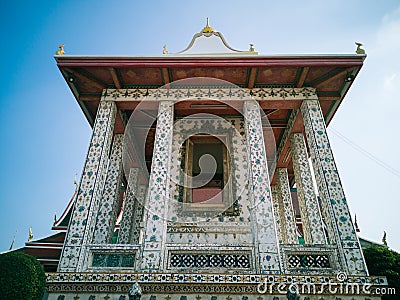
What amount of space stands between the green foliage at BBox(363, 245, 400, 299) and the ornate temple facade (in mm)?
542

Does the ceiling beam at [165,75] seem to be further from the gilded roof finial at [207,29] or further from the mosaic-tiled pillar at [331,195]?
Answer: the mosaic-tiled pillar at [331,195]

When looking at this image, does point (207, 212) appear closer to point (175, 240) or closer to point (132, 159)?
point (175, 240)

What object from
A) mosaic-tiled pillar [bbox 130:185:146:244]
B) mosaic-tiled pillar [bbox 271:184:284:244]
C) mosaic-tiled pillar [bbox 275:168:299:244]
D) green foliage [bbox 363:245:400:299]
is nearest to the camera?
green foliage [bbox 363:245:400:299]

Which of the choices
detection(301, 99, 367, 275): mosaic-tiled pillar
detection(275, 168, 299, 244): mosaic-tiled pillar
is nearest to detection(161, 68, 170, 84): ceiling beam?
detection(301, 99, 367, 275): mosaic-tiled pillar

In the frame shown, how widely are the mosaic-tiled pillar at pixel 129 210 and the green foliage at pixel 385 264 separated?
6.06m

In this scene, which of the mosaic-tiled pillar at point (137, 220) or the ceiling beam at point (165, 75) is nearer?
the ceiling beam at point (165, 75)

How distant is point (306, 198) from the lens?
26.5ft

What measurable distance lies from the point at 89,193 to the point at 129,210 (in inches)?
131

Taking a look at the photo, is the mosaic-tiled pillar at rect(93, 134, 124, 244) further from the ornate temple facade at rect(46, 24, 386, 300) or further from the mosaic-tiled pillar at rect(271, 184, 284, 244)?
the mosaic-tiled pillar at rect(271, 184, 284, 244)

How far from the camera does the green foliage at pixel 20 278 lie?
4.32 m

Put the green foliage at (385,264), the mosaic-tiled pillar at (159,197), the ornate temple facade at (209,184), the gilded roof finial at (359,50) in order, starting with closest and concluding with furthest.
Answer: the ornate temple facade at (209,184) < the green foliage at (385,264) < the mosaic-tiled pillar at (159,197) < the gilded roof finial at (359,50)

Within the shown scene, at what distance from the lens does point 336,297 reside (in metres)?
5.37

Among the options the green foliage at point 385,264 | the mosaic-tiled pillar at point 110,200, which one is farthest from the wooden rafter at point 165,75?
the green foliage at point 385,264

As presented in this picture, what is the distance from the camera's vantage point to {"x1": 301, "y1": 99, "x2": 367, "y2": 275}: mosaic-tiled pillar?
5.87 m
